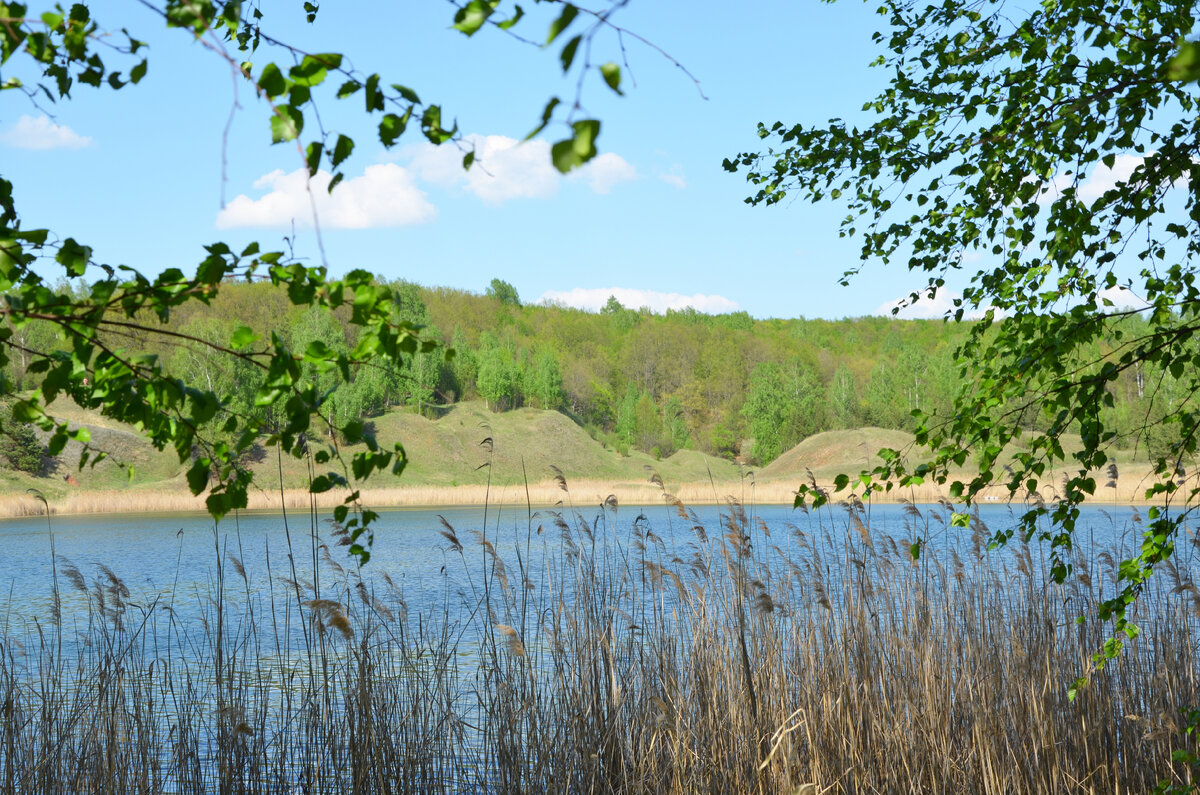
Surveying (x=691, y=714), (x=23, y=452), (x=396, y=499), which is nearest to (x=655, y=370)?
(x=396, y=499)

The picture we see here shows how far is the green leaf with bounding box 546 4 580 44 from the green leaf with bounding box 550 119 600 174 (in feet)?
0.32

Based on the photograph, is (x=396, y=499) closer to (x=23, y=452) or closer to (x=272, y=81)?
(x=23, y=452)

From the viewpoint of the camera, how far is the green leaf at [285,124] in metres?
1.39

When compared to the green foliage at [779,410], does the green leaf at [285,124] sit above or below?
below

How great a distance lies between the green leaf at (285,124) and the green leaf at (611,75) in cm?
55

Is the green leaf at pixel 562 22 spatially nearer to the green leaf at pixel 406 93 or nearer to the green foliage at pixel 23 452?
the green leaf at pixel 406 93

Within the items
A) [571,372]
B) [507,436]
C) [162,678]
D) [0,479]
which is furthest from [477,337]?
[162,678]

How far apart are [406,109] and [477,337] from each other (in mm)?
83574

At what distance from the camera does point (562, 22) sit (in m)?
1.07

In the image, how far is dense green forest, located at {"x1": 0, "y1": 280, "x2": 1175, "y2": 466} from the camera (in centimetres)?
5825

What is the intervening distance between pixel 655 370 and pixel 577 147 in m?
77.1

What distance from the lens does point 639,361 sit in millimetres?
78625

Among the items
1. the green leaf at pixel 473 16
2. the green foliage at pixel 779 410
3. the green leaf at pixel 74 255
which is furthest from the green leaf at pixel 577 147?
the green foliage at pixel 779 410

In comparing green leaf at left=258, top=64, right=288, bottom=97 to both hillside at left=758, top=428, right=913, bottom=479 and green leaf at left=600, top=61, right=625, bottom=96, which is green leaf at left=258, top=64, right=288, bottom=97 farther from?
hillside at left=758, top=428, right=913, bottom=479
